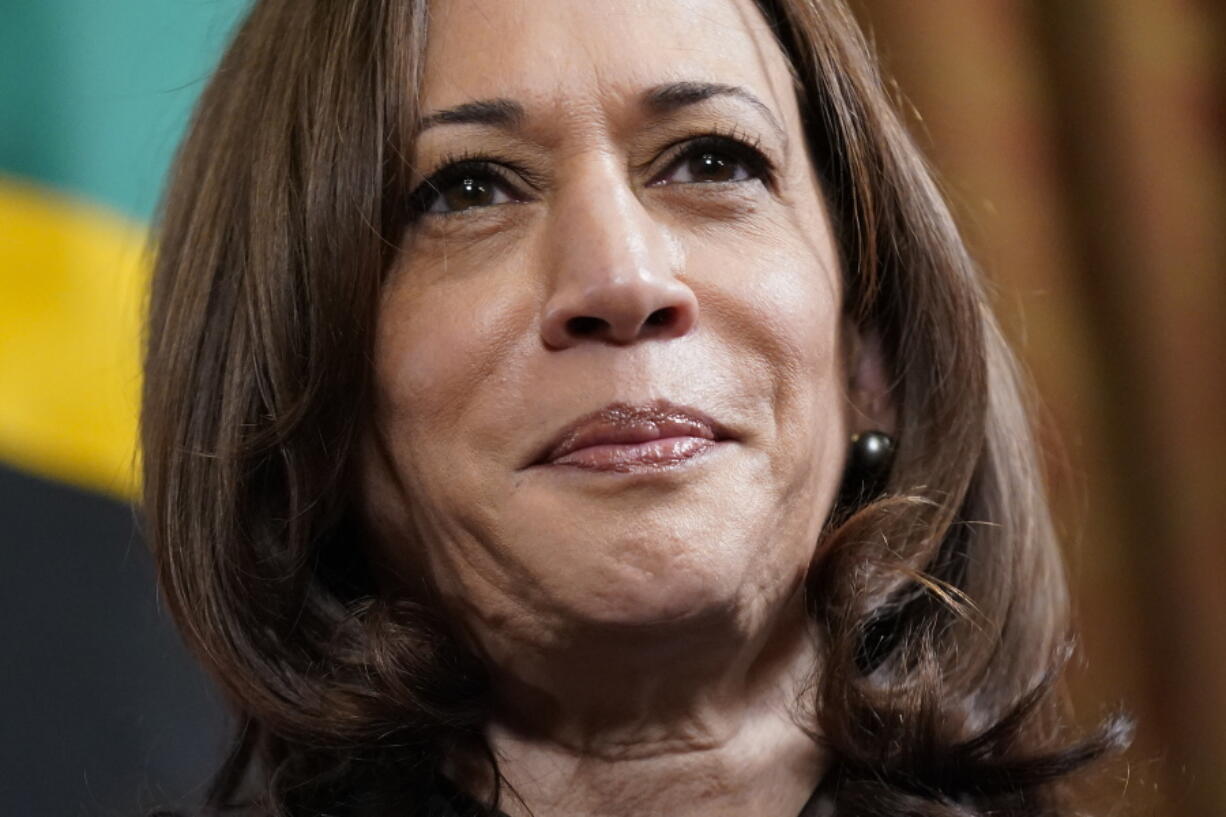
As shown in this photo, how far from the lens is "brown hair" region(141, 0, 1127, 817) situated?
1.07 m

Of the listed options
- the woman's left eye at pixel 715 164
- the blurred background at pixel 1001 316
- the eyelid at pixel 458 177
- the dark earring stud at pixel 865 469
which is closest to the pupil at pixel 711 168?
the woman's left eye at pixel 715 164

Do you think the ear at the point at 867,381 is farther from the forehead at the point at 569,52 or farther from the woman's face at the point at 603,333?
the forehead at the point at 569,52

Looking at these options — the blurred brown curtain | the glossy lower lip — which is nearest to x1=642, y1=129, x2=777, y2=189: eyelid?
the glossy lower lip

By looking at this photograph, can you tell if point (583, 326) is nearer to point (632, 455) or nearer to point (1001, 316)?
point (632, 455)

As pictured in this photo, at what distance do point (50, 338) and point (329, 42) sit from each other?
2.00 ft

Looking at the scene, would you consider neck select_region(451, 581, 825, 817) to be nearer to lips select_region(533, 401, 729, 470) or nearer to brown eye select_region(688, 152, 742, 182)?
lips select_region(533, 401, 729, 470)

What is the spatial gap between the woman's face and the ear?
0.23 ft

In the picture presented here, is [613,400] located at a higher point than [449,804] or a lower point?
higher

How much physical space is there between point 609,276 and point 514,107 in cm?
16

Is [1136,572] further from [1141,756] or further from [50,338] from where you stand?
[50,338]

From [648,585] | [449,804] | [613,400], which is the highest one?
[613,400]

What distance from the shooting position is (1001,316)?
1735 millimetres

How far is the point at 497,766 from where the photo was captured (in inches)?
42.3

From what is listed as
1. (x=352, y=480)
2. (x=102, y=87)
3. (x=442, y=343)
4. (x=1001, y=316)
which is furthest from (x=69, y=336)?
(x=1001, y=316)
